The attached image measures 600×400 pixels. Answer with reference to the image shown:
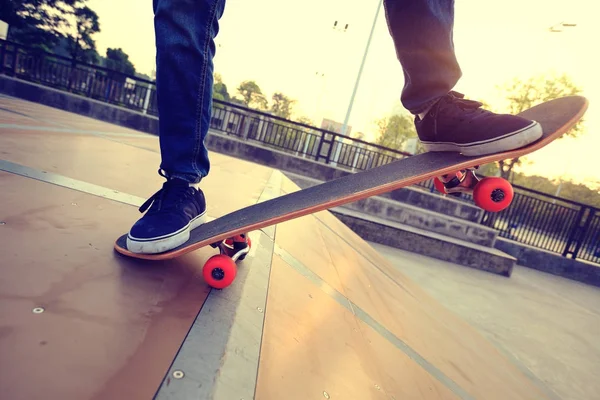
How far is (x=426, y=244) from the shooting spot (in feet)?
23.2

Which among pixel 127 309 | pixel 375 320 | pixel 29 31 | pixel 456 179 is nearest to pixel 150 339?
pixel 127 309

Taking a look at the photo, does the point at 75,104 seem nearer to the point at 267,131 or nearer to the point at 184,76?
the point at 267,131

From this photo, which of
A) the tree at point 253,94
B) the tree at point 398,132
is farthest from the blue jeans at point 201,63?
the tree at point 253,94

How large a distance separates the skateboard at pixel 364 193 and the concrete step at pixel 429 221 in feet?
22.2

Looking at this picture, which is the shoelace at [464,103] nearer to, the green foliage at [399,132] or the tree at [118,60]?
the green foliage at [399,132]

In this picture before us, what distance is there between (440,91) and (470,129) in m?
0.20

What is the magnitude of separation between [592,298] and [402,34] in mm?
9212

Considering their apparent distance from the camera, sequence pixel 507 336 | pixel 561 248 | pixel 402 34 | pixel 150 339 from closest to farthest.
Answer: pixel 150 339 < pixel 402 34 < pixel 507 336 < pixel 561 248

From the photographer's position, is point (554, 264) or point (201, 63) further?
point (554, 264)

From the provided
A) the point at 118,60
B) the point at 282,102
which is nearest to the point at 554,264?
the point at 282,102

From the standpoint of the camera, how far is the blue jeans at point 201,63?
1.01 metres

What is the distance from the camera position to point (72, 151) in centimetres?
193

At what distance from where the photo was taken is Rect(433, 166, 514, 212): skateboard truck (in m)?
1.16

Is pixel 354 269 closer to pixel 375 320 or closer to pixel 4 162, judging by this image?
pixel 375 320
